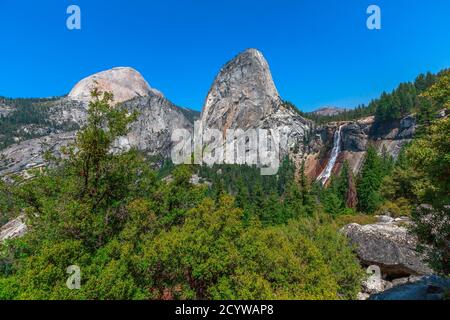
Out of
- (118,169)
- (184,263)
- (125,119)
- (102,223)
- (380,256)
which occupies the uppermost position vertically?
(125,119)

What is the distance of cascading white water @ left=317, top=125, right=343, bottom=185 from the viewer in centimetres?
13438

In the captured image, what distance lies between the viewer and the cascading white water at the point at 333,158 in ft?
441

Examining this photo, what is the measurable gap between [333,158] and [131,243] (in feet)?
475

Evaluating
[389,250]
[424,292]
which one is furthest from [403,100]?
[424,292]

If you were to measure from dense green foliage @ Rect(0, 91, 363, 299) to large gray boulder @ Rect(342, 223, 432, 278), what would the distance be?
17.3 m

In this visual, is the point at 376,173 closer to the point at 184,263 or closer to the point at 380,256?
the point at 380,256

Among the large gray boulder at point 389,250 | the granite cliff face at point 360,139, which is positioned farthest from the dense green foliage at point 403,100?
the large gray boulder at point 389,250

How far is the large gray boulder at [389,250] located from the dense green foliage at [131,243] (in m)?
17.3

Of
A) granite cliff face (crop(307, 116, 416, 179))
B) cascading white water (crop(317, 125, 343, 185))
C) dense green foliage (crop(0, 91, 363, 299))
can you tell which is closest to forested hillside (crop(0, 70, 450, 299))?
dense green foliage (crop(0, 91, 363, 299))

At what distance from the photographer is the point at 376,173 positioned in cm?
6712

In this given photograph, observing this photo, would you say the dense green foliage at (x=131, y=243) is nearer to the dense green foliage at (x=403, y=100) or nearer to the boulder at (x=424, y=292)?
the boulder at (x=424, y=292)
